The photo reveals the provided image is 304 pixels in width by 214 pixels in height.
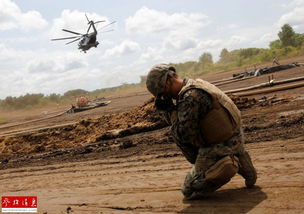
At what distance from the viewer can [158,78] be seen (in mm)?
3941

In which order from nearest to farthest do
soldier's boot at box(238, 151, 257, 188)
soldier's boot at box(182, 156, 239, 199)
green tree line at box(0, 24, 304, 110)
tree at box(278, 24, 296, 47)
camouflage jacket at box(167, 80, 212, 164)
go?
camouflage jacket at box(167, 80, 212, 164)
soldier's boot at box(182, 156, 239, 199)
soldier's boot at box(238, 151, 257, 188)
green tree line at box(0, 24, 304, 110)
tree at box(278, 24, 296, 47)

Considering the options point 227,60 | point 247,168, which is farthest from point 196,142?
point 227,60

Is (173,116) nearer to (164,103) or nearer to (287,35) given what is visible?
(164,103)

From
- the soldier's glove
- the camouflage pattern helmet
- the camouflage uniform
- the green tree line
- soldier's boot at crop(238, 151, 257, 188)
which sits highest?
the green tree line

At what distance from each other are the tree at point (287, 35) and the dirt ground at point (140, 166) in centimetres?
4132

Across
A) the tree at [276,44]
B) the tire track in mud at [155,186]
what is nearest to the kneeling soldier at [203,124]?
the tire track in mud at [155,186]

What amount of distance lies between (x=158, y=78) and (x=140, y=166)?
3.18 meters

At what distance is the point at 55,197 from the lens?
216 inches

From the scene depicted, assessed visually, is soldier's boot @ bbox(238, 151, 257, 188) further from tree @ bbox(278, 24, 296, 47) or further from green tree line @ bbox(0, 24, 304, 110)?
tree @ bbox(278, 24, 296, 47)

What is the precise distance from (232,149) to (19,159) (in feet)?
24.9

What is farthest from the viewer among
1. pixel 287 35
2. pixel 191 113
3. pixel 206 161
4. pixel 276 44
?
pixel 276 44

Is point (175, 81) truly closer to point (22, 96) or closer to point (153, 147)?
point (153, 147)

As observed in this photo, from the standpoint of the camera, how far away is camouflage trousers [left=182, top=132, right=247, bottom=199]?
13.0ft

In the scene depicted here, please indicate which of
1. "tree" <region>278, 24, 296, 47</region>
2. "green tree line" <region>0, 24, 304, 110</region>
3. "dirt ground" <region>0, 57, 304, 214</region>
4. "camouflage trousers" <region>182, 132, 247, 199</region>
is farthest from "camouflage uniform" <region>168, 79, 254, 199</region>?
"tree" <region>278, 24, 296, 47</region>
